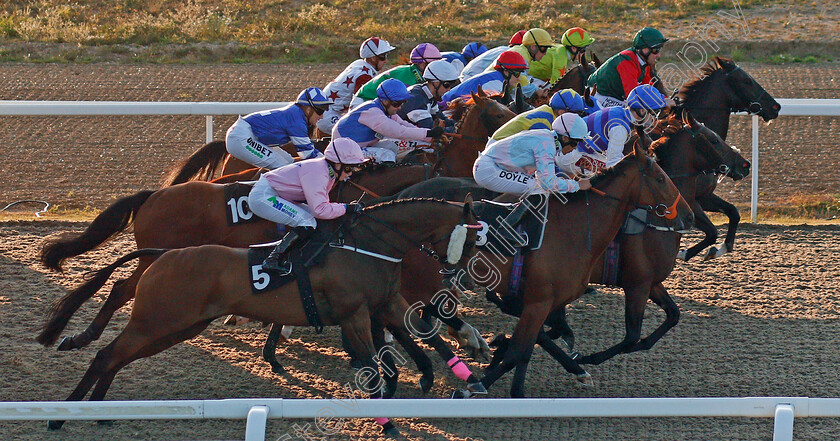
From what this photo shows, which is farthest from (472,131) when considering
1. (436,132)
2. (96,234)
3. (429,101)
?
(96,234)

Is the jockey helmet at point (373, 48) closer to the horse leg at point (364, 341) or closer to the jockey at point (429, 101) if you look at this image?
the jockey at point (429, 101)

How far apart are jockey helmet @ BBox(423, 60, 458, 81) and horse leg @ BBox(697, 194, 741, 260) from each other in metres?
2.05

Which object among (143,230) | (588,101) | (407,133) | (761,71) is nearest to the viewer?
(143,230)

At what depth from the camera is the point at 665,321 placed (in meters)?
5.99

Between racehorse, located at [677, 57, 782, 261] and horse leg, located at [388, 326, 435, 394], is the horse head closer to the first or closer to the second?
racehorse, located at [677, 57, 782, 261]

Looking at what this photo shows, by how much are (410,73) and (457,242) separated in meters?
3.30

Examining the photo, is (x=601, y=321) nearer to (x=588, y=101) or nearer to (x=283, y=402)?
(x=588, y=101)

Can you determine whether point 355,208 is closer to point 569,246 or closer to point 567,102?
point 569,246

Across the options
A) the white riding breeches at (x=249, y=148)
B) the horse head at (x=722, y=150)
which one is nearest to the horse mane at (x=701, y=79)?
the horse head at (x=722, y=150)

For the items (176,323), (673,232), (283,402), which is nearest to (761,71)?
(673,232)

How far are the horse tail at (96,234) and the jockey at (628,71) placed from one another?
11.4ft

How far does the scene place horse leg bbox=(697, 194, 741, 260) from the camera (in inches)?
292

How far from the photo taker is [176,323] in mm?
4770

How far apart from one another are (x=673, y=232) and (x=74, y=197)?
6.31 m
